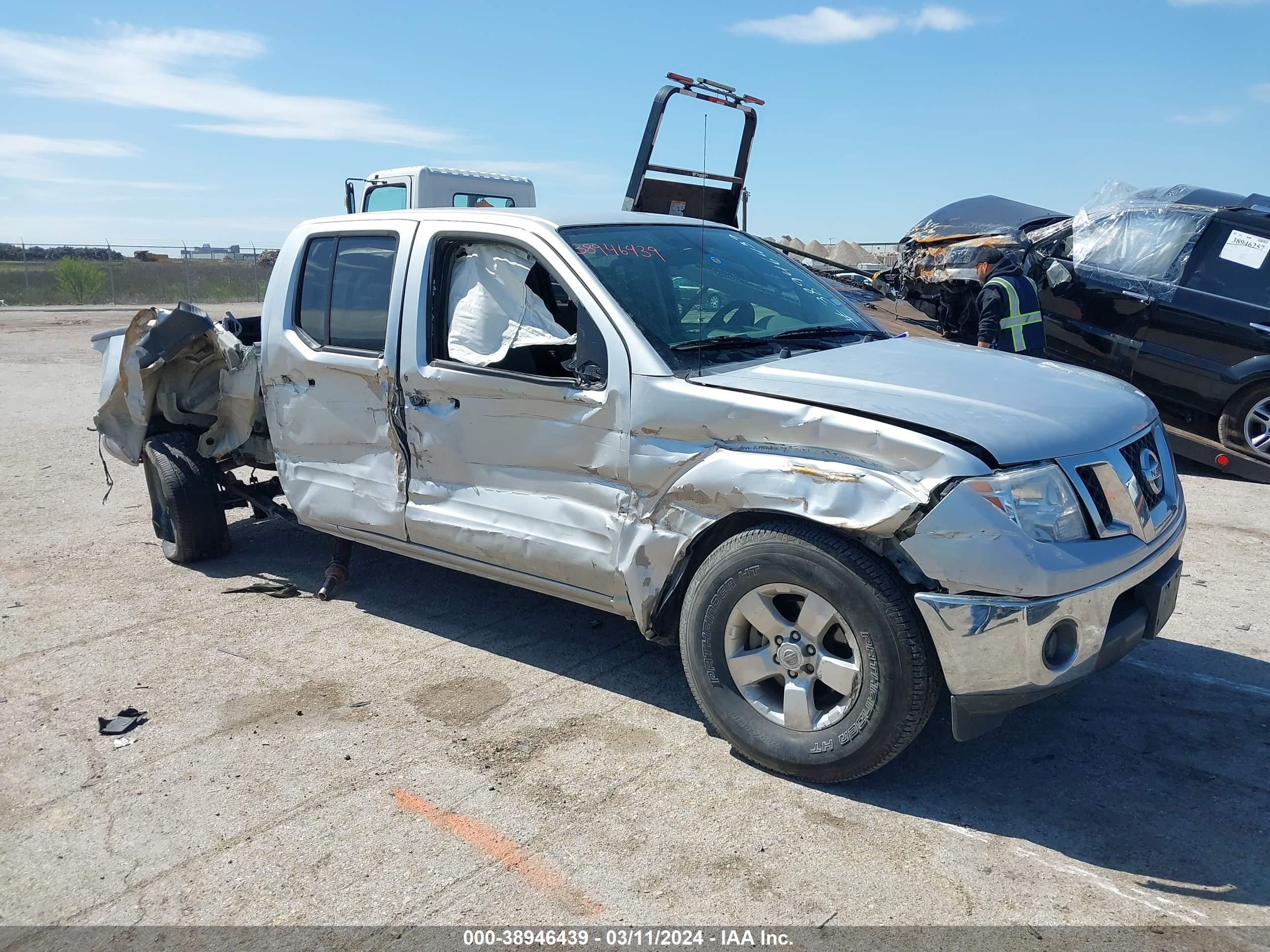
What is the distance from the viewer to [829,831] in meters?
3.27

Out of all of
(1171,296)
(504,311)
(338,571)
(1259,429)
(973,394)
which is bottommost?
(338,571)

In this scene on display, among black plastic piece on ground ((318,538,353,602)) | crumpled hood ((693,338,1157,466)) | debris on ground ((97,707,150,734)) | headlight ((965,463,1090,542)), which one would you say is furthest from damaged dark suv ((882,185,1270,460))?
debris on ground ((97,707,150,734))

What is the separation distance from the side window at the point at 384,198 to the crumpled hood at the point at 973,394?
9.21 m

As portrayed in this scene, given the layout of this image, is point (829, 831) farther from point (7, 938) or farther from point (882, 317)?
point (882, 317)

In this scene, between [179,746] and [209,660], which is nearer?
[179,746]

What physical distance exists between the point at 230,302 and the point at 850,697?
34.9m

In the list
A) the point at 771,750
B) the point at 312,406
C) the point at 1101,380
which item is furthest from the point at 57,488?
the point at 1101,380

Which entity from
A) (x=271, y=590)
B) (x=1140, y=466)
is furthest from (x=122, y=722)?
(x=1140, y=466)

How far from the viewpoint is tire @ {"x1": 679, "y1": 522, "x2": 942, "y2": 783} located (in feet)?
10.6

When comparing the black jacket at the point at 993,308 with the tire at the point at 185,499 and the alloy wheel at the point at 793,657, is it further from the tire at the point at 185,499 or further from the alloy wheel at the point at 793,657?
the tire at the point at 185,499

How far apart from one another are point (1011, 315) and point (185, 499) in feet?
19.5

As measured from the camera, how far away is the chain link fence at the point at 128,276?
111ft

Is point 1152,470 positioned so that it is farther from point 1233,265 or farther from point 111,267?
point 111,267

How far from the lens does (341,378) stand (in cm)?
487
